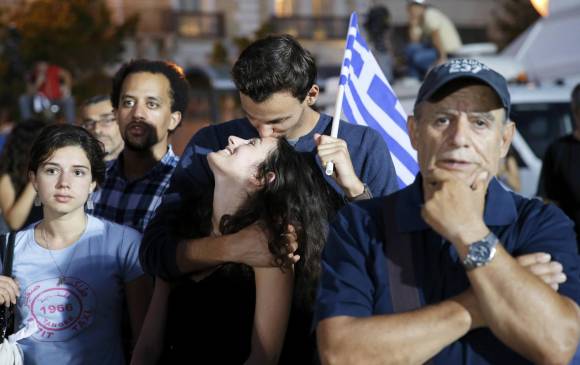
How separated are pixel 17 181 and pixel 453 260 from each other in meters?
4.00

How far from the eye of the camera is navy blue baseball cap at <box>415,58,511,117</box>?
2326 mm

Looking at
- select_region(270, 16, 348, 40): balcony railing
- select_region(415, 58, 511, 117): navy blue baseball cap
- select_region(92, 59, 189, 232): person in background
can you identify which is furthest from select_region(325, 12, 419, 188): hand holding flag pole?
select_region(270, 16, 348, 40): balcony railing

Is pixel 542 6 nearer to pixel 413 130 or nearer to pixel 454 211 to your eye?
pixel 413 130

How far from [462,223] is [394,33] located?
123 feet

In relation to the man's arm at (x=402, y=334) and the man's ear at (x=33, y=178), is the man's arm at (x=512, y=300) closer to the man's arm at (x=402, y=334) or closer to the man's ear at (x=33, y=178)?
the man's arm at (x=402, y=334)

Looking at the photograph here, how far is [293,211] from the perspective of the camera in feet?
9.67

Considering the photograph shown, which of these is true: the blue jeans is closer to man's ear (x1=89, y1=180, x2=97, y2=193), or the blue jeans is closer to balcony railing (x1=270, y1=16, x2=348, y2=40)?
man's ear (x1=89, y1=180, x2=97, y2=193)

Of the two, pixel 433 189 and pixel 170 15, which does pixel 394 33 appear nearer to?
pixel 170 15

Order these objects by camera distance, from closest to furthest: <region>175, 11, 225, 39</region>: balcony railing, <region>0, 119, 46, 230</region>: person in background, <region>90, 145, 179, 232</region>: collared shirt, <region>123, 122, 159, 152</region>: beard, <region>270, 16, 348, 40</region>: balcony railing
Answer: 1. <region>90, 145, 179, 232</region>: collared shirt
2. <region>123, 122, 159, 152</region>: beard
3. <region>0, 119, 46, 230</region>: person in background
4. <region>270, 16, 348, 40</region>: balcony railing
5. <region>175, 11, 225, 39</region>: balcony railing

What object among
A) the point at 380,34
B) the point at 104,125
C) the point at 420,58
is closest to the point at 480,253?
the point at 104,125

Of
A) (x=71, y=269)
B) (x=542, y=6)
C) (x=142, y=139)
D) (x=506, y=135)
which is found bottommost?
(x=71, y=269)

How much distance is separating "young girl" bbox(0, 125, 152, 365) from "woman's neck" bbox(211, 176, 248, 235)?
2.26 feet

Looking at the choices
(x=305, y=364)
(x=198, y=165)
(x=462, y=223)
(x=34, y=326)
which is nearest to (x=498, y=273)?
(x=462, y=223)

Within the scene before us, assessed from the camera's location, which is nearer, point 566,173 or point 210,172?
point 210,172
